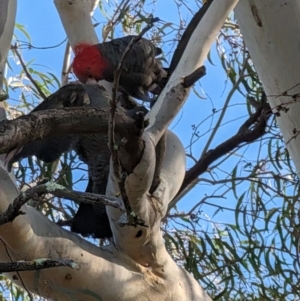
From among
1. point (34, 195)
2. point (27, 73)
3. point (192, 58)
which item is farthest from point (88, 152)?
point (34, 195)

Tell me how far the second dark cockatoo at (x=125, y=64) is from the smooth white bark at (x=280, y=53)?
354 mm

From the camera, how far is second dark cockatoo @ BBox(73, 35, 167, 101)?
3.73 ft

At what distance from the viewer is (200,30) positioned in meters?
0.98

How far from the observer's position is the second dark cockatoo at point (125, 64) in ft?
3.73

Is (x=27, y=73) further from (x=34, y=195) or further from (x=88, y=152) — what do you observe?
(x=34, y=195)

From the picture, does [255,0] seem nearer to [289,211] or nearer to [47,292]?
[47,292]

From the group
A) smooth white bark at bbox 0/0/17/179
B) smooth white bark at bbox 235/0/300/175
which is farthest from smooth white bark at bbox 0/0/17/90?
smooth white bark at bbox 235/0/300/175

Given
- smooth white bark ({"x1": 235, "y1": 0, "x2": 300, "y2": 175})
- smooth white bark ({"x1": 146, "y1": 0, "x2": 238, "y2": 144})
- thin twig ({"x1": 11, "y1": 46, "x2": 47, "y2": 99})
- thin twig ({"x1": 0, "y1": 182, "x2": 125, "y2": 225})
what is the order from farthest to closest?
1. thin twig ({"x1": 11, "y1": 46, "x2": 47, "y2": 99})
2. smooth white bark ({"x1": 146, "y1": 0, "x2": 238, "y2": 144})
3. smooth white bark ({"x1": 235, "y1": 0, "x2": 300, "y2": 175})
4. thin twig ({"x1": 0, "y1": 182, "x2": 125, "y2": 225})

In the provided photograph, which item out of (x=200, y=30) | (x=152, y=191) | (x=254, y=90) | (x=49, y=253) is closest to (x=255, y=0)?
(x=200, y=30)

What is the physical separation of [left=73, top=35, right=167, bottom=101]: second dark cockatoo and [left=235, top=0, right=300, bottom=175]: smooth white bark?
35 centimetres

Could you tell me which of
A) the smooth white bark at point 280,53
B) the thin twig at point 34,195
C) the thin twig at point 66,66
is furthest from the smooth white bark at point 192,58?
the thin twig at point 66,66

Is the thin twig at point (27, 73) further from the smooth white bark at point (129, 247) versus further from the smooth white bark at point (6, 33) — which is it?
the smooth white bark at point (129, 247)

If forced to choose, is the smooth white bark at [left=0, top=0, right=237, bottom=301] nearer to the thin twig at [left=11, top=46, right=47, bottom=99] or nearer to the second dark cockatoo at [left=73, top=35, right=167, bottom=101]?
the second dark cockatoo at [left=73, top=35, right=167, bottom=101]

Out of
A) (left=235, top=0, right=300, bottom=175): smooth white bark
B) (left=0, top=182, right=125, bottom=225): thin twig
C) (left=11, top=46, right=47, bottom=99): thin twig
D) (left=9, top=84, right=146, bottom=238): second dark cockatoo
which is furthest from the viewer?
(left=11, top=46, right=47, bottom=99): thin twig
